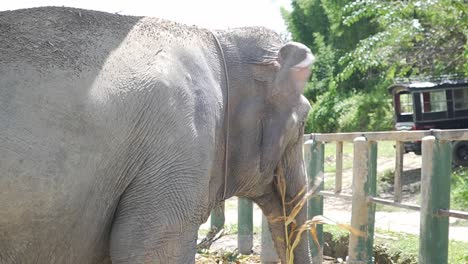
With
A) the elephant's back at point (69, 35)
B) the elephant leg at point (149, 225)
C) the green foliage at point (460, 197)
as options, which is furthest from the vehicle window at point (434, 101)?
the elephant leg at point (149, 225)

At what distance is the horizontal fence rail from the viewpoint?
4973mm

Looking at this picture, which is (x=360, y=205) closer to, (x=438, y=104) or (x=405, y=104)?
(x=438, y=104)

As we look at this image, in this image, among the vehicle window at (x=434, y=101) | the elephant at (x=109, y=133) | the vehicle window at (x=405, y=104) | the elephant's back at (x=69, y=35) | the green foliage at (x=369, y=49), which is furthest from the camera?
the vehicle window at (x=405, y=104)

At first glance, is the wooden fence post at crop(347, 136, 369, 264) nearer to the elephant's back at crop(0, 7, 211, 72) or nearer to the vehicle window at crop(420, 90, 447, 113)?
the elephant's back at crop(0, 7, 211, 72)

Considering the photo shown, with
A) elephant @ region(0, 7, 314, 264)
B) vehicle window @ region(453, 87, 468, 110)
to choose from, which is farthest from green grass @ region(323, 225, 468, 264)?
vehicle window @ region(453, 87, 468, 110)

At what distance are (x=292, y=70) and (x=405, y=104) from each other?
51.8 feet

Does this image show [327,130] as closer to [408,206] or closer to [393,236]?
[393,236]

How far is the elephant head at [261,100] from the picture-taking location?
3.90 metres

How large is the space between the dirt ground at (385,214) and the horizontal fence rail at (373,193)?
0.28 meters

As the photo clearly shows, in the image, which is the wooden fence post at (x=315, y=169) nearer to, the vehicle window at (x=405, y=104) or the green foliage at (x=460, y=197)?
the green foliage at (x=460, y=197)

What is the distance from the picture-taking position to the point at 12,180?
2709 mm

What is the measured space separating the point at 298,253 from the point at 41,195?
85.1 inches

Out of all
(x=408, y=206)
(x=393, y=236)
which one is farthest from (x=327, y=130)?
(x=408, y=206)

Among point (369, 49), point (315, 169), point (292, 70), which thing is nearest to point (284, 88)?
point (292, 70)
